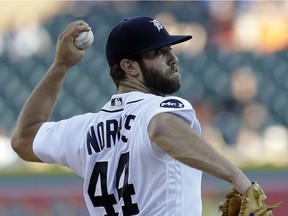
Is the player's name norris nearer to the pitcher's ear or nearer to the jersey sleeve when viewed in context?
the jersey sleeve

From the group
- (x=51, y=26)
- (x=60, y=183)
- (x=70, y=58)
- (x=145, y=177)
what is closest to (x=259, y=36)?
(x=51, y=26)

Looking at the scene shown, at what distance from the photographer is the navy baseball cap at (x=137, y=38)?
2.93 metres

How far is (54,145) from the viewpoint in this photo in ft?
10.3

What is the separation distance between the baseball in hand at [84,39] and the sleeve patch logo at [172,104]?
687mm

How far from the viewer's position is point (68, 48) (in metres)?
3.34

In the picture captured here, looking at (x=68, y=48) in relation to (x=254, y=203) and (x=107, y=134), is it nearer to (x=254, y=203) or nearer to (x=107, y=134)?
(x=107, y=134)

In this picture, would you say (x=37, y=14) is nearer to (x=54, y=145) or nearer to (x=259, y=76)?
(x=259, y=76)

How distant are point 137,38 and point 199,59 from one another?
4936mm

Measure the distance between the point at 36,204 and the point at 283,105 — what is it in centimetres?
276

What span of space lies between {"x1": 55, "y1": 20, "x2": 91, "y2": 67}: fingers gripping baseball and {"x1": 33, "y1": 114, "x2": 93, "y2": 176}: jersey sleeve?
1.00 ft

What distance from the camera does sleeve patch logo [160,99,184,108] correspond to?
2.66 m

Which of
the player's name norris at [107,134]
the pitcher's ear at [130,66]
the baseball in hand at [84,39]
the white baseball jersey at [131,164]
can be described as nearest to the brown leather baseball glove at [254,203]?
the white baseball jersey at [131,164]

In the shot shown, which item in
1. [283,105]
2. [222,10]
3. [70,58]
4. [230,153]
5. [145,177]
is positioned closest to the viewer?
[145,177]

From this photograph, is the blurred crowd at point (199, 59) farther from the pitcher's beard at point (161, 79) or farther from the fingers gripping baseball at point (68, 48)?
the pitcher's beard at point (161, 79)
